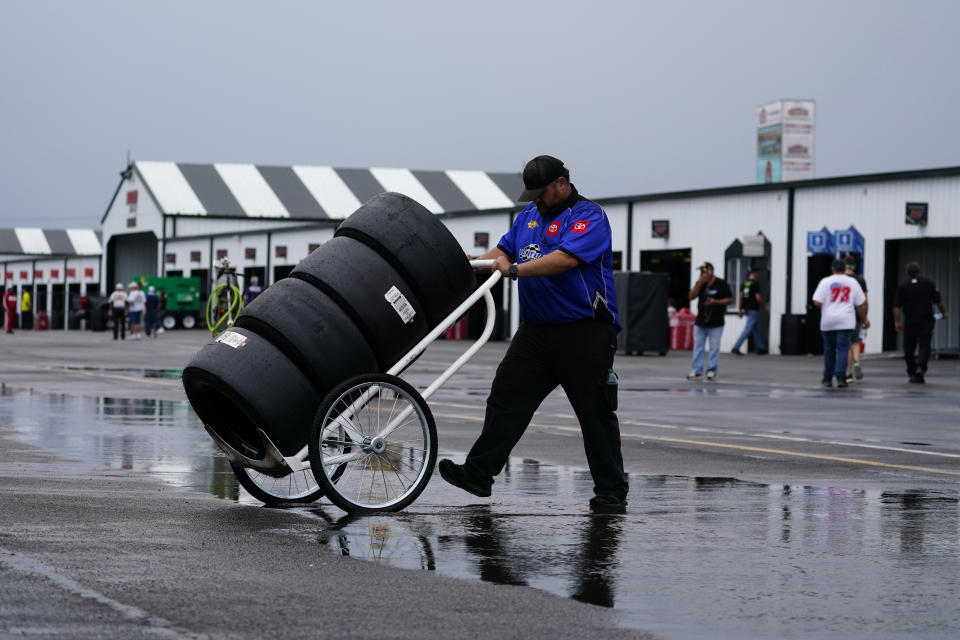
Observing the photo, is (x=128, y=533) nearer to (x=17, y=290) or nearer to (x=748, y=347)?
(x=748, y=347)

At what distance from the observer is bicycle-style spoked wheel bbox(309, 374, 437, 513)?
760 cm

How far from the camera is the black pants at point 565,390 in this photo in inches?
321

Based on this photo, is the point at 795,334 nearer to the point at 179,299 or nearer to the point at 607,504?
the point at 607,504

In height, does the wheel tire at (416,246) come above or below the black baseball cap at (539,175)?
below

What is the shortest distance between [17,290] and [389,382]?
3760 inches

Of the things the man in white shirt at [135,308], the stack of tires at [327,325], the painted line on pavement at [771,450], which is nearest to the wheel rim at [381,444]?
the stack of tires at [327,325]

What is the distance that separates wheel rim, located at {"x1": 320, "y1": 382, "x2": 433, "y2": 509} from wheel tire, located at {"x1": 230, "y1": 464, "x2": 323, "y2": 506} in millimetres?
262

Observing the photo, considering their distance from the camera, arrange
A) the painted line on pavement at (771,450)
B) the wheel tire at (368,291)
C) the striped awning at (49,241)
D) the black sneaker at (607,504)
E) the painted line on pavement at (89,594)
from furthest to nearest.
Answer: the striped awning at (49,241) → the painted line on pavement at (771,450) → the black sneaker at (607,504) → the wheel tire at (368,291) → the painted line on pavement at (89,594)

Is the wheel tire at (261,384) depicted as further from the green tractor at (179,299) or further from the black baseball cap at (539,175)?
the green tractor at (179,299)

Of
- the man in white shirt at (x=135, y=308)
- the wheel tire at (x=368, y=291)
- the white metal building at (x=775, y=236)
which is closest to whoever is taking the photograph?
the wheel tire at (x=368, y=291)

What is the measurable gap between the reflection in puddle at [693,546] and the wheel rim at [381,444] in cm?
18

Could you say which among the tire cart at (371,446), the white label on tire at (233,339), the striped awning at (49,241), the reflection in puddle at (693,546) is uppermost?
the striped awning at (49,241)

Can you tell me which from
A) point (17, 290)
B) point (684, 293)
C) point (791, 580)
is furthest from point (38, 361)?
point (17, 290)

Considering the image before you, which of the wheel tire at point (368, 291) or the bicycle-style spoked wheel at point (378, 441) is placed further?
the wheel tire at point (368, 291)
